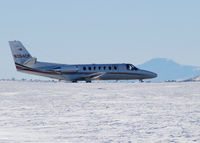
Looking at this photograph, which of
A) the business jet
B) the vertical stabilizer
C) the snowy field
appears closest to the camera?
the snowy field

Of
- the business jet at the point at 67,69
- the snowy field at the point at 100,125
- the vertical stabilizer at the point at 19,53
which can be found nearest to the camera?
the snowy field at the point at 100,125

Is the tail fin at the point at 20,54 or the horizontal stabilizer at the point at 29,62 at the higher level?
the tail fin at the point at 20,54

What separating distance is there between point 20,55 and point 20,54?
14cm

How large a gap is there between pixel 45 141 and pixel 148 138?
265 centimetres

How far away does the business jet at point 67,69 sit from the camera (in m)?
55.4

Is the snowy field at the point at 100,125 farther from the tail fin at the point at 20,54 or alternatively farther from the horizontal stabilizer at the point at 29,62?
the tail fin at the point at 20,54

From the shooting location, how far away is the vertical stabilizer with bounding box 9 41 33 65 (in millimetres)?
55812

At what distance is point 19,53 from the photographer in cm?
5606

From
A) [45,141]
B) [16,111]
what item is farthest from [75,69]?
[45,141]

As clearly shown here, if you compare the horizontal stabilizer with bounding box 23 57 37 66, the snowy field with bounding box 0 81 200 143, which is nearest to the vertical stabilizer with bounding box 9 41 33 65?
the horizontal stabilizer with bounding box 23 57 37 66

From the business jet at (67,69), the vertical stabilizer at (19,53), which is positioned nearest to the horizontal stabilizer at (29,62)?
the business jet at (67,69)

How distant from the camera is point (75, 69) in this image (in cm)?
5562

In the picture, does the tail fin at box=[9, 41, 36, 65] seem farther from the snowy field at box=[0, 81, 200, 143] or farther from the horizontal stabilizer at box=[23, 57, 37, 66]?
the snowy field at box=[0, 81, 200, 143]

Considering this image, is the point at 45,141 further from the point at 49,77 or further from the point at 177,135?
the point at 49,77
